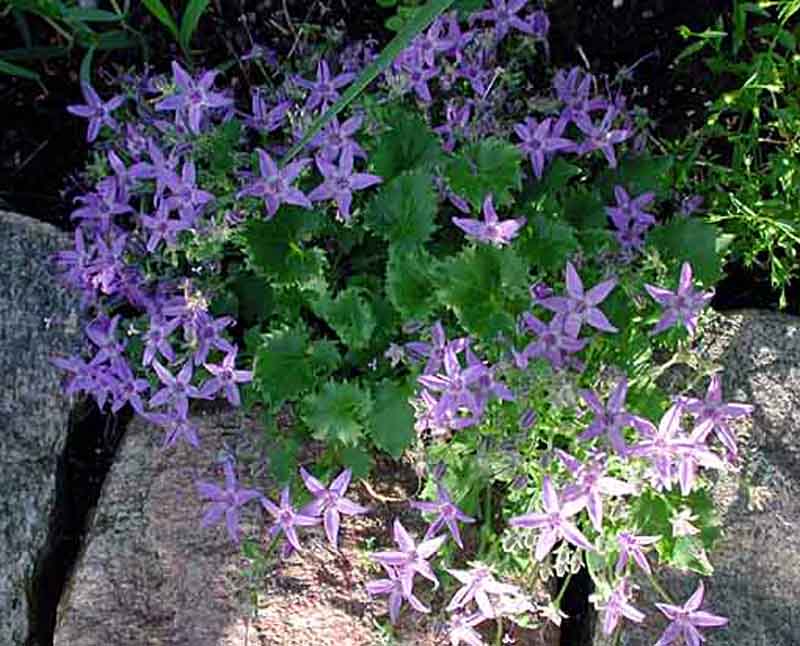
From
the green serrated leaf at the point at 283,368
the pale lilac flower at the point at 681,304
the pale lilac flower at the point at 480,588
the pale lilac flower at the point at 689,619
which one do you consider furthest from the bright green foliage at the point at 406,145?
the pale lilac flower at the point at 689,619

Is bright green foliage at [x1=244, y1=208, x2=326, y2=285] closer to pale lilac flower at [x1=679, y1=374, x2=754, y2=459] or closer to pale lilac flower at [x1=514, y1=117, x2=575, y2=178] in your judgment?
pale lilac flower at [x1=514, y1=117, x2=575, y2=178]

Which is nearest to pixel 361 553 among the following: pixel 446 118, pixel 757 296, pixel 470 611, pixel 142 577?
pixel 470 611

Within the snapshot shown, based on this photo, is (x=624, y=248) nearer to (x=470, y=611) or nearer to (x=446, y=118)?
(x=446, y=118)

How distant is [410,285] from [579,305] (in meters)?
0.28

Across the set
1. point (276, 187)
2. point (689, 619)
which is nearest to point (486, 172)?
point (276, 187)

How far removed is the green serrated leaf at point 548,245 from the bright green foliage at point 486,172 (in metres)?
0.07

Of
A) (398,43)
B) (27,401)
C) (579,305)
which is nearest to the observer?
(398,43)

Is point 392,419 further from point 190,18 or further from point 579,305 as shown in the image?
point 190,18

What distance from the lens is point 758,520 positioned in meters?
2.28

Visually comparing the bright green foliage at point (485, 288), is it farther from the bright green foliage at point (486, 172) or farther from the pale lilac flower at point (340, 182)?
the pale lilac flower at point (340, 182)

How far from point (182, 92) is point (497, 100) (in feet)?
1.72

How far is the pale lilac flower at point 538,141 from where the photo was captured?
2.10 meters

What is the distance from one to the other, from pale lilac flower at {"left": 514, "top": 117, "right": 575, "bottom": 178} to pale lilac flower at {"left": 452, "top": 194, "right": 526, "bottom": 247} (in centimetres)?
23

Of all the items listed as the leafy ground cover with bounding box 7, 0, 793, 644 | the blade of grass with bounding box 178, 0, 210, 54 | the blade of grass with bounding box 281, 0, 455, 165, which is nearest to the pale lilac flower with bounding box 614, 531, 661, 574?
the leafy ground cover with bounding box 7, 0, 793, 644
